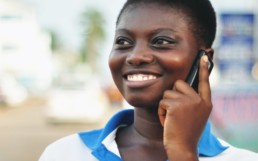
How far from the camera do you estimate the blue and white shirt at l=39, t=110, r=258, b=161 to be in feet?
7.10

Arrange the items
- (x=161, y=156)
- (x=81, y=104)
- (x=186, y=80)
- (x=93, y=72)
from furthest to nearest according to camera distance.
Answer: (x=93, y=72) → (x=81, y=104) → (x=161, y=156) → (x=186, y=80)

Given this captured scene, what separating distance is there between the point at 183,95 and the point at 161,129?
372 mm

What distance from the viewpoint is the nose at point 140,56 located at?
196cm

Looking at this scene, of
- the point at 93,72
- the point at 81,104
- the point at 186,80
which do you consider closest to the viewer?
the point at 186,80

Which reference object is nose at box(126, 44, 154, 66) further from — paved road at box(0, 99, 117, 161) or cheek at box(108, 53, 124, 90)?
paved road at box(0, 99, 117, 161)

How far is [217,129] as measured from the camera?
947 centimetres

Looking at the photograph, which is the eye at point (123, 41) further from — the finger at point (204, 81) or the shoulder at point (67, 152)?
the shoulder at point (67, 152)

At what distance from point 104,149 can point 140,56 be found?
1.40 ft

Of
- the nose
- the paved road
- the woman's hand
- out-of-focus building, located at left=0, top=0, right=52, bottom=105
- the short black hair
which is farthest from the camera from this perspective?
out-of-focus building, located at left=0, top=0, right=52, bottom=105

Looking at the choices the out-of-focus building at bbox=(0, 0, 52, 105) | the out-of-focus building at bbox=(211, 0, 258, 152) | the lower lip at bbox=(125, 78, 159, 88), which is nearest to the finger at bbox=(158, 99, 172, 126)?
the lower lip at bbox=(125, 78, 159, 88)

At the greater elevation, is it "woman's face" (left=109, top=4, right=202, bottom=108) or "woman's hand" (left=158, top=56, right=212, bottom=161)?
"woman's face" (left=109, top=4, right=202, bottom=108)

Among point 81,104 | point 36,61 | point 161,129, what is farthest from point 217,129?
point 36,61

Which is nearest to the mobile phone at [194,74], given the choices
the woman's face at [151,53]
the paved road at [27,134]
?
the woman's face at [151,53]

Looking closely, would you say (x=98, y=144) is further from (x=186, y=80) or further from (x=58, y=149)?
(x=186, y=80)
